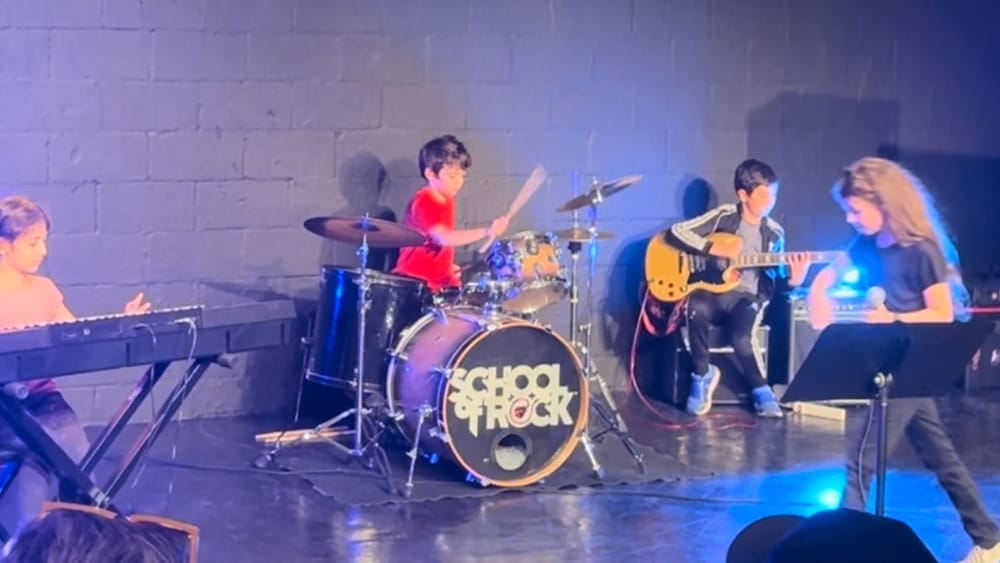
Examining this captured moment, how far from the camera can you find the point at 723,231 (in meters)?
7.44

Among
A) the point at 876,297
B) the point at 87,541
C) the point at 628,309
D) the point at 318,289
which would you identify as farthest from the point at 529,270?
the point at 87,541

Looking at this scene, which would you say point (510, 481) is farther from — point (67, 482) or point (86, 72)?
point (86, 72)

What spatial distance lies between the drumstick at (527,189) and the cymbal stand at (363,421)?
2.26 feet

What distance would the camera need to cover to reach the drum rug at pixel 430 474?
5652 millimetres

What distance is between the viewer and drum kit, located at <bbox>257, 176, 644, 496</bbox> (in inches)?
223

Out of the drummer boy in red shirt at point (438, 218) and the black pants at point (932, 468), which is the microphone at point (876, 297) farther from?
the drummer boy in red shirt at point (438, 218)

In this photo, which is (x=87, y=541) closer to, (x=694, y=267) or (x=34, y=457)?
(x=34, y=457)

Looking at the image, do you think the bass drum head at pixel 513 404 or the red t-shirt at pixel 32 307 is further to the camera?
the bass drum head at pixel 513 404

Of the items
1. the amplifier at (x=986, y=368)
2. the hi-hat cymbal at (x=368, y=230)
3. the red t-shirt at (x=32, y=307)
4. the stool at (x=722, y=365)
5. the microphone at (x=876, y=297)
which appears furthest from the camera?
the amplifier at (x=986, y=368)

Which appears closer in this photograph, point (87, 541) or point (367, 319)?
point (87, 541)

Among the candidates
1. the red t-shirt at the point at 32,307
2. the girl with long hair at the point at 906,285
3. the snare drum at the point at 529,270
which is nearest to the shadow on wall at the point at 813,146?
the snare drum at the point at 529,270

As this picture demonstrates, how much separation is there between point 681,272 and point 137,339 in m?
3.89

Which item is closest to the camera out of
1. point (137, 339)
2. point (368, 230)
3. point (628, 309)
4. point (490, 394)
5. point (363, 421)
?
point (137, 339)

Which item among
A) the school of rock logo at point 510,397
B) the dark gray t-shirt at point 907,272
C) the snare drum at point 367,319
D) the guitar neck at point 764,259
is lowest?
the school of rock logo at point 510,397
